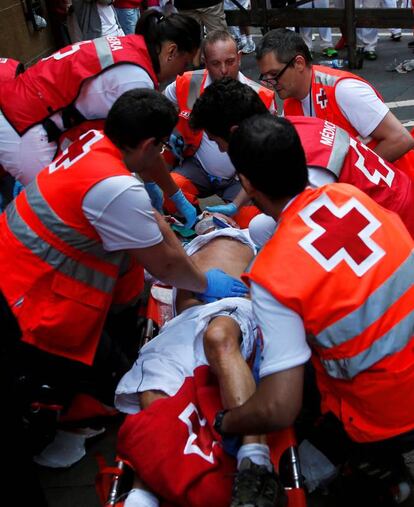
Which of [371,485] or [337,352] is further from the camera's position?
[371,485]

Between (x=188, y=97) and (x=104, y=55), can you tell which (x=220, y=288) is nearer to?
(x=104, y=55)

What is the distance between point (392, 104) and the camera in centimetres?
692

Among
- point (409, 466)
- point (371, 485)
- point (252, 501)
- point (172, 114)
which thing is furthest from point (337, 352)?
point (172, 114)

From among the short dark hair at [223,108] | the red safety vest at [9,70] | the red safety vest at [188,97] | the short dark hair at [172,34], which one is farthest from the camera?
the red safety vest at [188,97]

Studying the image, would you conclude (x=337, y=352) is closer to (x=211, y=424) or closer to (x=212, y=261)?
(x=211, y=424)

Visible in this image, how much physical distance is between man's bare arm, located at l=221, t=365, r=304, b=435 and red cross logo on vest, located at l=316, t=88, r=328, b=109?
5.94 feet

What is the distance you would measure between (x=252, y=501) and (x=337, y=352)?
48cm

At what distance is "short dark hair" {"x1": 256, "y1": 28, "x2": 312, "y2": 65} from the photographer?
3531 mm

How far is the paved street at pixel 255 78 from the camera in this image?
292 cm

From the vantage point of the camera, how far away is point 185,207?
399 centimetres

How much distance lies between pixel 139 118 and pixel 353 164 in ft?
2.77

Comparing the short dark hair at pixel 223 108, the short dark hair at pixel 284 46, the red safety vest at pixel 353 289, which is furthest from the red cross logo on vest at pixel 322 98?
the red safety vest at pixel 353 289

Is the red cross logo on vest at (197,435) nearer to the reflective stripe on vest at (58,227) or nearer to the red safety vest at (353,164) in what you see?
the reflective stripe on vest at (58,227)

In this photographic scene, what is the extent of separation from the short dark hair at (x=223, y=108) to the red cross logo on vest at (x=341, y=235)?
1.00m
